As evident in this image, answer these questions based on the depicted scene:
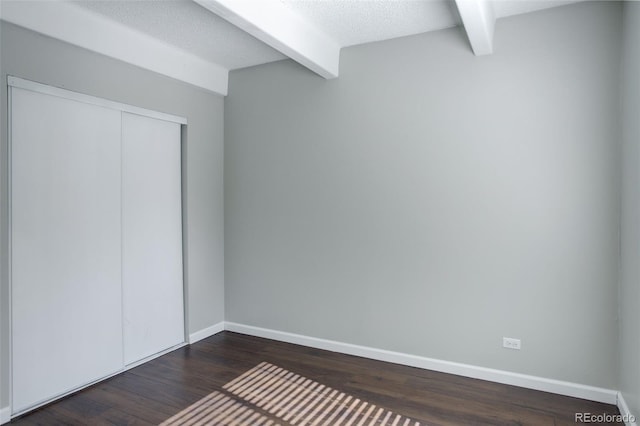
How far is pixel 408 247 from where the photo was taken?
135 inches

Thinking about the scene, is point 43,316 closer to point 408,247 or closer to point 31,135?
point 31,135

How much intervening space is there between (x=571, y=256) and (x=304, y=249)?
217 cm

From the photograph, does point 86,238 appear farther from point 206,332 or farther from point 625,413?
point 625,413

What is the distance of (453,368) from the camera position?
10.7 ft

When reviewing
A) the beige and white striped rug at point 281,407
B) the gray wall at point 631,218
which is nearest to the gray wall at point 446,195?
the gray wall at point 631,218

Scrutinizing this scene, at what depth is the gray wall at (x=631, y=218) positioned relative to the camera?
2.30 meters

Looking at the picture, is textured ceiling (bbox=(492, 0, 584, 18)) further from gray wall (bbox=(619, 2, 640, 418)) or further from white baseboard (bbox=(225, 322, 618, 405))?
white baseboard (bbox=(225, 322, 618, 405))

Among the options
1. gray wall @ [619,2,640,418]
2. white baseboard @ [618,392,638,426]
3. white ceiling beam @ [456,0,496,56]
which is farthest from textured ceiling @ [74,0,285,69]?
white baseboard @ [618,392,638,426]

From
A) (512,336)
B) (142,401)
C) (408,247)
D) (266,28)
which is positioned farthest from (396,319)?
(266,28)

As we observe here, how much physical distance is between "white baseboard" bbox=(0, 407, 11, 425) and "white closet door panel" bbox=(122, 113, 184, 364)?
87cm

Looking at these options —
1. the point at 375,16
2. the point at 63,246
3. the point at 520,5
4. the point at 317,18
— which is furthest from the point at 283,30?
the point at 63,246

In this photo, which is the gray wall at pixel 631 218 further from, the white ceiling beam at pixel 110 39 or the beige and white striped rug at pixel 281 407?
the white ceiling beam at pixel 110 39

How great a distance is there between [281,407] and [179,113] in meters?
2.71

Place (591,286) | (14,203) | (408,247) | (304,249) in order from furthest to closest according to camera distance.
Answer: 1. (304,249)
2. (408,247)
3. (591,286)
4. (14,203)
